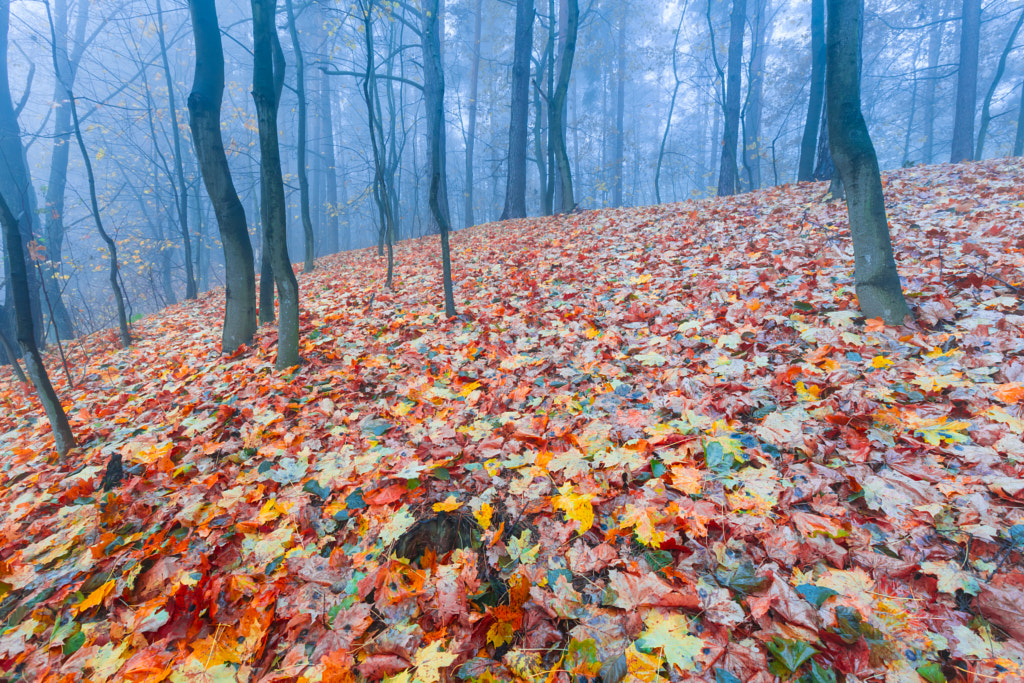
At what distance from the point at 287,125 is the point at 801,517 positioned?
29.5 metres

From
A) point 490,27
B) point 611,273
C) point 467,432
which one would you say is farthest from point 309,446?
point 490,27

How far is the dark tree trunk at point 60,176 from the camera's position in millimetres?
8031

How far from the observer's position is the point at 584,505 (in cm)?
178

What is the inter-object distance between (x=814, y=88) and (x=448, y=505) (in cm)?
1036

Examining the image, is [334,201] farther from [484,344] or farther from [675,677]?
[675,677]

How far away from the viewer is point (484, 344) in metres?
3.79

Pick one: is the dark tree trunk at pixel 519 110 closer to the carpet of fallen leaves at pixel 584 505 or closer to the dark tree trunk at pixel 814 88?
the dark tree trunk at pixel 814 88

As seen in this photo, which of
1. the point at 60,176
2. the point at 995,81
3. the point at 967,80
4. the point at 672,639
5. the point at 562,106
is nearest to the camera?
the point at 672,639

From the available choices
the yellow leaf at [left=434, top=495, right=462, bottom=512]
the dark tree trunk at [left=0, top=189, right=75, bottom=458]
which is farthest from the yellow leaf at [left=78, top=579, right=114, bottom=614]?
the dark tree trunk at [left=0, top=189, right=75, bottom=458]

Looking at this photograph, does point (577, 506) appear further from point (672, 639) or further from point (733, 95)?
point (733, 95)

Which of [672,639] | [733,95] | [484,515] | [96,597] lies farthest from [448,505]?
[733,95]

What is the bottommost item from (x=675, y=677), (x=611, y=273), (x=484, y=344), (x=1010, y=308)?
(x=675, y=677)

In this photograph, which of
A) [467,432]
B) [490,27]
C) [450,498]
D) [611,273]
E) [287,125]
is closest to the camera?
[450,498]

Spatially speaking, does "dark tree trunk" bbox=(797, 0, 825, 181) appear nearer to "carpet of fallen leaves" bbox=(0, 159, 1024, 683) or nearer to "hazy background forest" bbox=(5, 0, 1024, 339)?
"hazy background forest" bbox=(5, 0, 1024, 339)
